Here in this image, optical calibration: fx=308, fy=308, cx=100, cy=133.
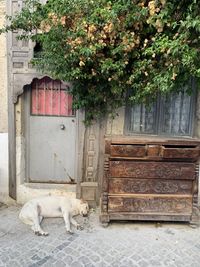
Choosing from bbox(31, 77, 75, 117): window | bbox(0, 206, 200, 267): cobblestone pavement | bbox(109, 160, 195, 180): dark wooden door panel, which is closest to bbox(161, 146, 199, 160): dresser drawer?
bbox(109, 160, 195, 180): dark wooden door panel

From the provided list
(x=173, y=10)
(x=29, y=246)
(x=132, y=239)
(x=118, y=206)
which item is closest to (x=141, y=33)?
(x=173, y=10)

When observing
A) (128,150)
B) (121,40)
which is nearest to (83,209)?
(128,150)

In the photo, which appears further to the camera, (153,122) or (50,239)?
(153,122)

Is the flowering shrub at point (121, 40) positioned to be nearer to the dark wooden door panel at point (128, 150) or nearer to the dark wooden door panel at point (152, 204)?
the dark wooden door panel at point (128, 150)

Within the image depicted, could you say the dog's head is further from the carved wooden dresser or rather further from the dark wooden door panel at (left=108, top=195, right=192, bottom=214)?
the dark wooden door panel at (left=108, top=195, right=192, bottom=214)

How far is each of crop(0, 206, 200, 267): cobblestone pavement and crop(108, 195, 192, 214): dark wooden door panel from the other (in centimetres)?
29

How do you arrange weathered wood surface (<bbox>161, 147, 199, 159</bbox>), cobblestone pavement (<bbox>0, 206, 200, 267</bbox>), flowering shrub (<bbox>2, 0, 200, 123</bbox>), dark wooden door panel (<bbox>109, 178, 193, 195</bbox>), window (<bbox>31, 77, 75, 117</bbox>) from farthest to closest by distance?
window (<bbox>31, 77, 75, 117</bbox>) → dark wooden door panel (<bbox>109, 178, 193, 195</bbox>) → weathered wood surface (<bbox>161, 147, 199, 159</bbox>) → cobblestone pavement (<bbox>0, 206, 200, 267</bbox>) → flowering shrub (<bbox>2, 0, 200, 123</bbox>)

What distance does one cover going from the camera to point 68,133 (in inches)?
204

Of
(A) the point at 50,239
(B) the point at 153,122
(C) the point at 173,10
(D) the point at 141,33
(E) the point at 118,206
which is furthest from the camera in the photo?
(B) the point at 153,122

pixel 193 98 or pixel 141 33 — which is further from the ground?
pixel 141 33

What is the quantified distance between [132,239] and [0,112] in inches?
112

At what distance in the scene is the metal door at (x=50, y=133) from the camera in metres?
5.06

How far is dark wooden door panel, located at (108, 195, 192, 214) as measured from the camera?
4617mm

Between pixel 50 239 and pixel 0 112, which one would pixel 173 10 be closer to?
pixel 0 112
